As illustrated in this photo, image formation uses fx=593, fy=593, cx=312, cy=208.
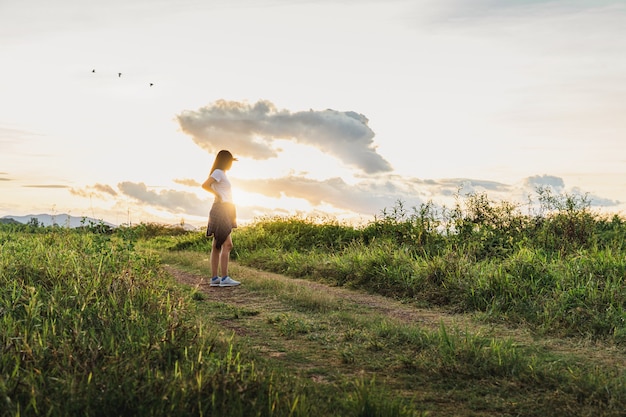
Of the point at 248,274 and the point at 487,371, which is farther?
the point at 248,274

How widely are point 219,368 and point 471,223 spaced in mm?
9574

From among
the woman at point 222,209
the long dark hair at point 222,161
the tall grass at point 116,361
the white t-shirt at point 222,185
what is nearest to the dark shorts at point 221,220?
the woman at point 222,209

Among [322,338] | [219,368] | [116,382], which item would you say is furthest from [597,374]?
[116,382]

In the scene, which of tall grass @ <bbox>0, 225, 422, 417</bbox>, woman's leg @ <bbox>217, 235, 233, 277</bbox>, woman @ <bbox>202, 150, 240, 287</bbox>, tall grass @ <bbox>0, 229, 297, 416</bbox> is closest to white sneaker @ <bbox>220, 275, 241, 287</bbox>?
woman @ <bbox>202, 150, 240, 287</bbox>

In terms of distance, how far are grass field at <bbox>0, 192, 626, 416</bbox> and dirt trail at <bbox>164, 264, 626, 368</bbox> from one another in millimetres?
41

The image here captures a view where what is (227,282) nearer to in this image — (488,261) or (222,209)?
(222,209)

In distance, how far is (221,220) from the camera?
10.6 meters

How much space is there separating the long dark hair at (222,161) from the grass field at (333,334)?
1917 millimetres

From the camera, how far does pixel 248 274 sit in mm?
11516

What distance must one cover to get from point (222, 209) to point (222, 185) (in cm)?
43

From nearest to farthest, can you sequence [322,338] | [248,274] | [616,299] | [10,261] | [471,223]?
1. [322,338]
2. [616,299]
3. [10,261]
4. [248,274]
5. [471,223]

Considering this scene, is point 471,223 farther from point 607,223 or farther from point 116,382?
point 116,382

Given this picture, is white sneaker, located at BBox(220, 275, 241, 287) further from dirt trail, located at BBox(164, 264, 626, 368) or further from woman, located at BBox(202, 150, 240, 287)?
dirt trail, located at BBox(164, 264, 626, 368)

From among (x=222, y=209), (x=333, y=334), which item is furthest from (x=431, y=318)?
(x=222, y=209)
